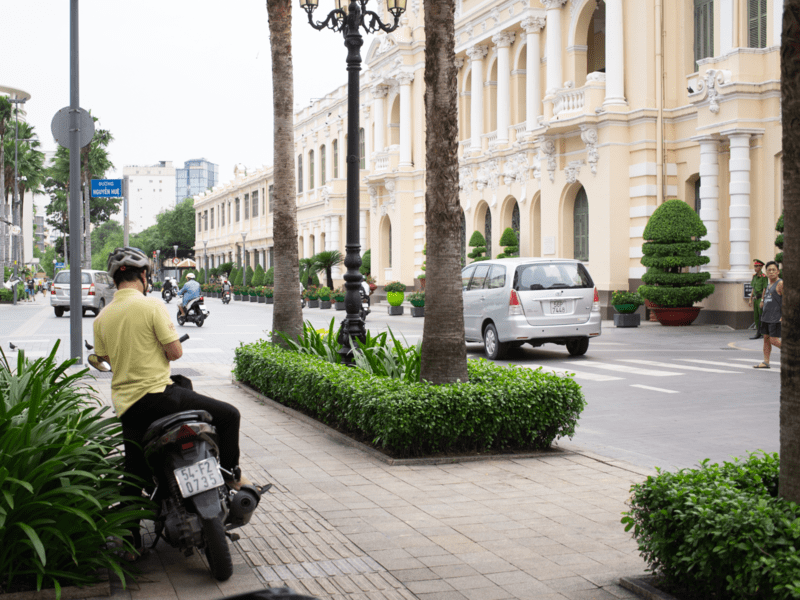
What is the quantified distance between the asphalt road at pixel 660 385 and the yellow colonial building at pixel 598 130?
440cm

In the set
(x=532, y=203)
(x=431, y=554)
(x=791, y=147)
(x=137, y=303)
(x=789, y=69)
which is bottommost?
(x=431, y=554)

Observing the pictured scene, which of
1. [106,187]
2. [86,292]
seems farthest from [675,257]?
[86,292]

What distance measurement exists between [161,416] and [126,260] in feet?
2.81

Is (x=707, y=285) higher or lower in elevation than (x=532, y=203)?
lower

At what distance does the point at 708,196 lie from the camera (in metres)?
25.4

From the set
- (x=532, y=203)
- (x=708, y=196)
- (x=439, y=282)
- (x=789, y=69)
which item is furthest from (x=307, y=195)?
(x=789, y=69)

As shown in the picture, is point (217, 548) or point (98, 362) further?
point (98, 362)

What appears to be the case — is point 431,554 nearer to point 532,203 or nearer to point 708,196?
point 708,196

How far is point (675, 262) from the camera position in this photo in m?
24.2

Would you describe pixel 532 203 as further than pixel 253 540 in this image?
Yes

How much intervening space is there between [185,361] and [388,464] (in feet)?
33.4

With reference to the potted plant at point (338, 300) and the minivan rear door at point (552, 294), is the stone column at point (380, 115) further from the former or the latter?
the minivan rear door at point (552, 294)

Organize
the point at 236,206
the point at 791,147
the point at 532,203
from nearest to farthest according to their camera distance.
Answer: the point at 791,147, the point at 532,203, the point at 236,206

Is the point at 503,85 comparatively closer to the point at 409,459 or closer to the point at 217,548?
the point at 409,459
